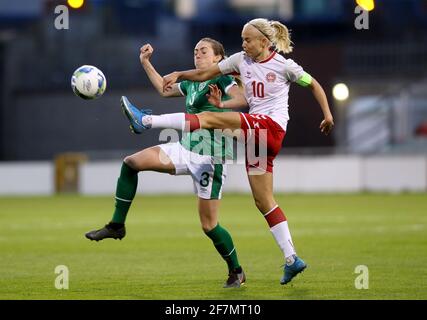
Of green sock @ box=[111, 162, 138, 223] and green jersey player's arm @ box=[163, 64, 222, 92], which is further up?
green jersey player's arm @ box=[163, 64, 222, 92]

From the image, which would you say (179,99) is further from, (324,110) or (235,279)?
(324,110)

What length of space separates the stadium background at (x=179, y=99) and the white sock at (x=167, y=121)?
21.4 meters

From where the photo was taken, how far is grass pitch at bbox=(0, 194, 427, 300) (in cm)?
1005

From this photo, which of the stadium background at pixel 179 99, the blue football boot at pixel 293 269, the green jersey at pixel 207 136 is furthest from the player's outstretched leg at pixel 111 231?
the stadium background at pixel 179 99

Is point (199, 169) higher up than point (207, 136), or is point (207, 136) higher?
point (207, 136)

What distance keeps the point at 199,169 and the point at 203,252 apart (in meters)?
3.99

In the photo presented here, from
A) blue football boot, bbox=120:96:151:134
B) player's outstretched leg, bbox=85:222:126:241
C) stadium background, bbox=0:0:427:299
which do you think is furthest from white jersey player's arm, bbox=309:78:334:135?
stadium background, bbox=0:0:427:299

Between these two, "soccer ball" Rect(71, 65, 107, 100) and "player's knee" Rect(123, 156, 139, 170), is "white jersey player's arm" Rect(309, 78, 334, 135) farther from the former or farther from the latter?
"soccer ball" Rect(71, 65, 107, 100)

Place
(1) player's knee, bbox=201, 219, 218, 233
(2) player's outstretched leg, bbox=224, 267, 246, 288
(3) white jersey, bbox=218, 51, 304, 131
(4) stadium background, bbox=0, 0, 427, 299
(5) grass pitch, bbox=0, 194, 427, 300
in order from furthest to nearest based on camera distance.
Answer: (4) stadium background, bbox=0, 0, 427, 299
(1) player's knee, bbox=201, 219, 218, 233
(2) player's outstretched leg, bbox=224, 267, 246, 288
(3) white jersey, bbox=218, 51, 304, 131
(5) grass pitch, bbox=0, 194, 427, 300

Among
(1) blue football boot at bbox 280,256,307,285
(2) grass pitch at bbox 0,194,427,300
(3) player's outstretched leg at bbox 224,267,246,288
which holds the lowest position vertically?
(2) grass pitch at bbox 0,194,427,300

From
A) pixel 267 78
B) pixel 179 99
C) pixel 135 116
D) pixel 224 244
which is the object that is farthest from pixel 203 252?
pixel 179 99

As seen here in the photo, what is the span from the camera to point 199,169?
10.6 metres

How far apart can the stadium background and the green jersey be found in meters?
20.5

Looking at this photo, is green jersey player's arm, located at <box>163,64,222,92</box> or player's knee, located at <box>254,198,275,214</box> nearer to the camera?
player's knee, located at <box>254,198,275,214</box>
